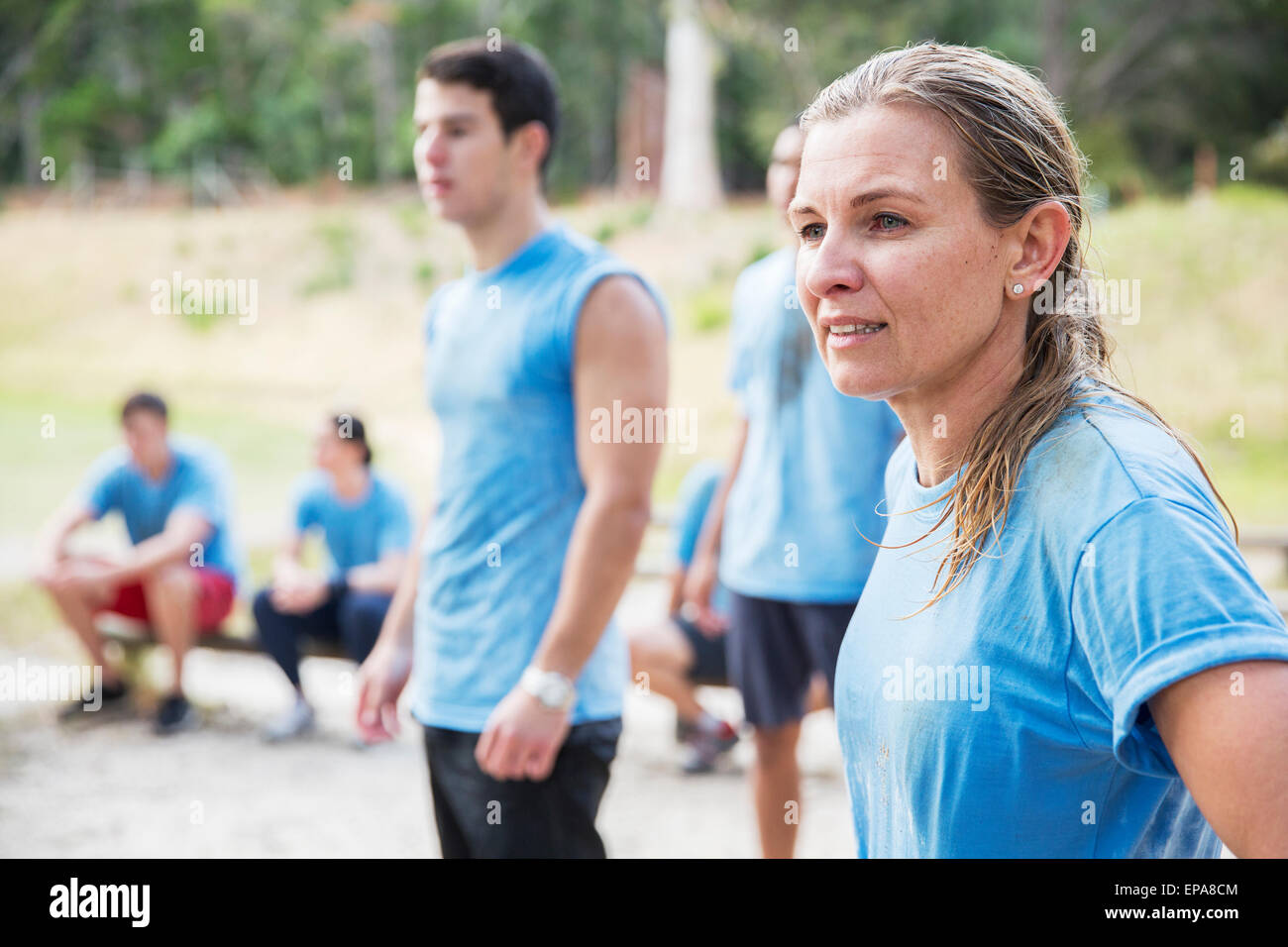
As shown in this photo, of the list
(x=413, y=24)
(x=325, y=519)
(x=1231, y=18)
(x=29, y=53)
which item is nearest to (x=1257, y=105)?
(x=1231, y=18)

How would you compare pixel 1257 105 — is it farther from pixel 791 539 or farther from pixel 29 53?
pixel 29 53

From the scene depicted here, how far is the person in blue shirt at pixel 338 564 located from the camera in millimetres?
5082

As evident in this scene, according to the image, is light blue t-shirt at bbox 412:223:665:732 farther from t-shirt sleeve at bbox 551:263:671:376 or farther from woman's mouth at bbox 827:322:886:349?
woman's mouth at bbox 827:322:886:349

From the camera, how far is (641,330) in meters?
2.17

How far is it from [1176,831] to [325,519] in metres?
4.72

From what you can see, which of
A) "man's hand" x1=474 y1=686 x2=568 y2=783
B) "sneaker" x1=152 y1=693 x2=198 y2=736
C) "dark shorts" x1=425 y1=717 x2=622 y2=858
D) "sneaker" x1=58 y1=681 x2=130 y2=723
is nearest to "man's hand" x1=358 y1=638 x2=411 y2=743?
"dark shorts" x1=425 y1=717 x2=622 y2=858

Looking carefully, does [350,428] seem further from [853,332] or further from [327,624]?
[853,332]

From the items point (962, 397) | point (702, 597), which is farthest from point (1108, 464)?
point (702, 597)

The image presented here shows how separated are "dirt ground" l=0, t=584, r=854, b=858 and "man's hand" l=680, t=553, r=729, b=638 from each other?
0.61 m

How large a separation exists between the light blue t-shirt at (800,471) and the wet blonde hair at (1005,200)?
181 cm

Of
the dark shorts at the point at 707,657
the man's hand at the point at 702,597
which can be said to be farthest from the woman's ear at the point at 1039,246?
the dark shorts at the point at 707,657

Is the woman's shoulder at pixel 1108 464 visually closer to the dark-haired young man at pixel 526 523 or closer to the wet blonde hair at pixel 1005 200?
the wet blonde hair at pixel 1005 200

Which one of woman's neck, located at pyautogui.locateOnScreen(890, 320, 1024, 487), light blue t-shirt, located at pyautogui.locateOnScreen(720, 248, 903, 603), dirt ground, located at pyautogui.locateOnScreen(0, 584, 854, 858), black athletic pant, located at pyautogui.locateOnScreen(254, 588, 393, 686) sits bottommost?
dirt ground, located at pyautogui.locateOnScreen(0, 584, 854, 858)

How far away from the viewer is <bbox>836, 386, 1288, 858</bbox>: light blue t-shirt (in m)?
0.91
